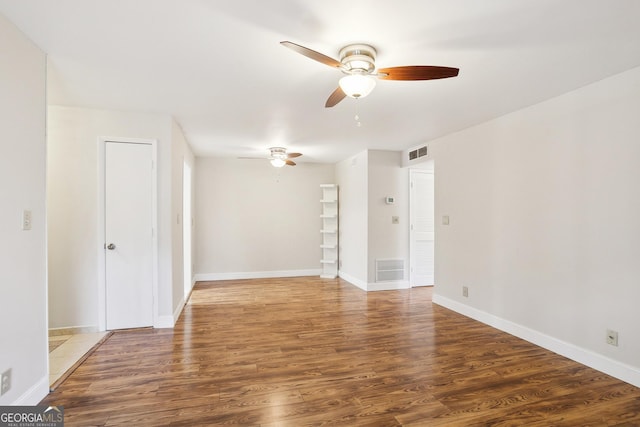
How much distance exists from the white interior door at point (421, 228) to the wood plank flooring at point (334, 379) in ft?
5.99

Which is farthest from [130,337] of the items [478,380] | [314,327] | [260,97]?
[478,380]

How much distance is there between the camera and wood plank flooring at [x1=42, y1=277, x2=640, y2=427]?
2.03 meters

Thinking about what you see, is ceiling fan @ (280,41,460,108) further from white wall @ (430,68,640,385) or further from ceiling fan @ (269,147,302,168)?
ceiling fan @ (269,147,302,168)

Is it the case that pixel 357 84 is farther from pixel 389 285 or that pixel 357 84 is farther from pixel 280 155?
pixel 389 285

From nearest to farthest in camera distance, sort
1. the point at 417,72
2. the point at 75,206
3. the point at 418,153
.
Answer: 1. the point at 417,72
2. the point at 75,206
3. the point at 418,153

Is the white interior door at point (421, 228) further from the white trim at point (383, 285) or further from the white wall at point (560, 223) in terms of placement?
the white wall at point (560, 223)

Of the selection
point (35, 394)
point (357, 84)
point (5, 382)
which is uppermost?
point (357, 84)

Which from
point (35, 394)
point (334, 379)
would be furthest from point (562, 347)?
point (35, 394)

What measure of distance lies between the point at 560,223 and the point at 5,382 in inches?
175

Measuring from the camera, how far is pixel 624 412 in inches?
81.8

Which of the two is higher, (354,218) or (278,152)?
(278,152)

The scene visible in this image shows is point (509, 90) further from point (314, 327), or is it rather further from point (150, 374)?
point (150, 374)

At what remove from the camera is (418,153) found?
205 inches

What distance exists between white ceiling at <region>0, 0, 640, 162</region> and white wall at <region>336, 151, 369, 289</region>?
2.22 metres
